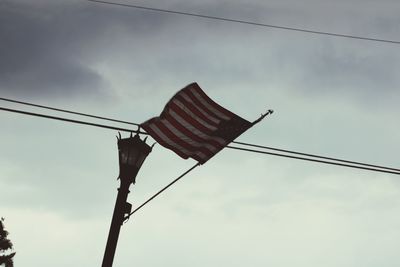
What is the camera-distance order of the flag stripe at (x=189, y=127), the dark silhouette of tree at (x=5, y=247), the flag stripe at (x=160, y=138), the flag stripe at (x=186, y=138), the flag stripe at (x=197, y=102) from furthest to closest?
the dark silhouette of tree at (x=5, y=247) < the flag stripe at (x=197, y=102) < the flag stripe at (x=189, y=127) < the flag stripe at (x=186, y=138) < the flag stripe at (x=160, y=138)

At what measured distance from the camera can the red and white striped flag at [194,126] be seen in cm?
777

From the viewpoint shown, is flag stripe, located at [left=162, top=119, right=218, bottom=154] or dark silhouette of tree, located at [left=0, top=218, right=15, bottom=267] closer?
flag stripe, located at [left=162, top=119, right=218, bottom=154]

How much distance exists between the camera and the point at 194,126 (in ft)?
26.7

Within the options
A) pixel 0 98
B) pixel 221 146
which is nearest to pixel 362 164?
pixel 221 146

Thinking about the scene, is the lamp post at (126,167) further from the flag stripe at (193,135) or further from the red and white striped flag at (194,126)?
the flag stripe at (193,135)

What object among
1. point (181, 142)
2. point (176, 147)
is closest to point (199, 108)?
point (181, 142)

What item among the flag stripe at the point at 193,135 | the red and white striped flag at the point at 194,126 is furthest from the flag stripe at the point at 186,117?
the flag stripe at the point at 193,135

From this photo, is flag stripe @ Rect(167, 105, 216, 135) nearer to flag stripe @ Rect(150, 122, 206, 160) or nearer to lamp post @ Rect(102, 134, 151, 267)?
flag stripe @ Rect(150, 122, 206, 160)

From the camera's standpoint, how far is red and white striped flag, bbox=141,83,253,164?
7.77 meters

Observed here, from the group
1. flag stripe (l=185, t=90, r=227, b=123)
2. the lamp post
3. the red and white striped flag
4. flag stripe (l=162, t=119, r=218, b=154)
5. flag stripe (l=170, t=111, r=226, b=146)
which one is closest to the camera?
the lamp post

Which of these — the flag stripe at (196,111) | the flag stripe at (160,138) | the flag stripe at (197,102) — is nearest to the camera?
the flag stripe at (160,138)

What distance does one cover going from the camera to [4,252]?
32219 mm

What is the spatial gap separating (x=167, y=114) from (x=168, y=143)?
61 centimetres

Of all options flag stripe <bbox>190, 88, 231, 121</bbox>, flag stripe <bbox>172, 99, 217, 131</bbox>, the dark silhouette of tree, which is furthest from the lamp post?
the dark silhouette of tree
